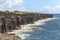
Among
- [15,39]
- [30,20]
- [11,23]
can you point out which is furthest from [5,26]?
[30,20]

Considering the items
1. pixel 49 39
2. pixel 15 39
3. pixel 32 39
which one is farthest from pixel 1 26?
pixel 15 39

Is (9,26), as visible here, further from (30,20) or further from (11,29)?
(30,20)

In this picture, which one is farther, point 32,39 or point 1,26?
point 1,26

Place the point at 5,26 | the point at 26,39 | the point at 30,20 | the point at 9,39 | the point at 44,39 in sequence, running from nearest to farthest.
A: the point at 9,39 → the point at 26,39 → the point at 44,39 → the point at 5,26 → the point at 30,20

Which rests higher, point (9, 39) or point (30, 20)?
point (9, 39)

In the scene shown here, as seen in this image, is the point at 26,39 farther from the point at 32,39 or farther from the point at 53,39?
the point at 53,39

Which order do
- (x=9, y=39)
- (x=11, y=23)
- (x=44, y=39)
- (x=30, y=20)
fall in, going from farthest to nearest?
(x=30, y=20) < (x=11, y=23) < (x=44, y=39) < (x=9, y=39)

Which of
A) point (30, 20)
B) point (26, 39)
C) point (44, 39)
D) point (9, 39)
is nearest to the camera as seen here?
point (9, 39)

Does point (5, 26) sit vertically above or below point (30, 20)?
above

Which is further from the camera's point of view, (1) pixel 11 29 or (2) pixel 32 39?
(1) pixel 11 29
